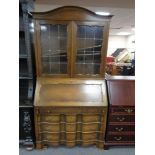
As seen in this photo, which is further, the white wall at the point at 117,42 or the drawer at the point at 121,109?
the white wall at the point at 117,42

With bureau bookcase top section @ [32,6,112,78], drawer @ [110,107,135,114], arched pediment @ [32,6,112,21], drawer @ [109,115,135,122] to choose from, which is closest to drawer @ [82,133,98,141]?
drawer @ [109,115,135,122]

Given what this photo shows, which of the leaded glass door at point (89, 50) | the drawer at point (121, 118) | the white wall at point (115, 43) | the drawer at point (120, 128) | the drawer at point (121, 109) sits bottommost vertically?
the drawer at point (120, 128)

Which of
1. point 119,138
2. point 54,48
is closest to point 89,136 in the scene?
point 119,138

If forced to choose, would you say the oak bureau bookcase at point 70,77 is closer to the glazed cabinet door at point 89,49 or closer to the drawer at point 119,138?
the glazed cabinet door at point 89,49

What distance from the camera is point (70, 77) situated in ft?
9.55

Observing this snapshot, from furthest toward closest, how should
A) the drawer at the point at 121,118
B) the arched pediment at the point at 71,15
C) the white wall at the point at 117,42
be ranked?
the white wall at the point at 117,42 < the drawer at the point at 121,118 < the arched pediment at the point at 71,15

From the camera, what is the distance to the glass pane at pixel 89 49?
2824 millimetres

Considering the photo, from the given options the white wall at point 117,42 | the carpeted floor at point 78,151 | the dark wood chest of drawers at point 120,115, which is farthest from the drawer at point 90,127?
the white wall at point 117,42

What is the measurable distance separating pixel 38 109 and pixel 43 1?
2171 mm

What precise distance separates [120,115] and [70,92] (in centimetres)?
76

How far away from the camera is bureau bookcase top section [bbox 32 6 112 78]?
2.72 metres

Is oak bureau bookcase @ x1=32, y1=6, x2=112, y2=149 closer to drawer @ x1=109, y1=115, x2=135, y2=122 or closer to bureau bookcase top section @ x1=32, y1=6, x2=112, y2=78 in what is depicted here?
bureau bookcase top section @ x1=32, y1=6, x2=112, y2=78
